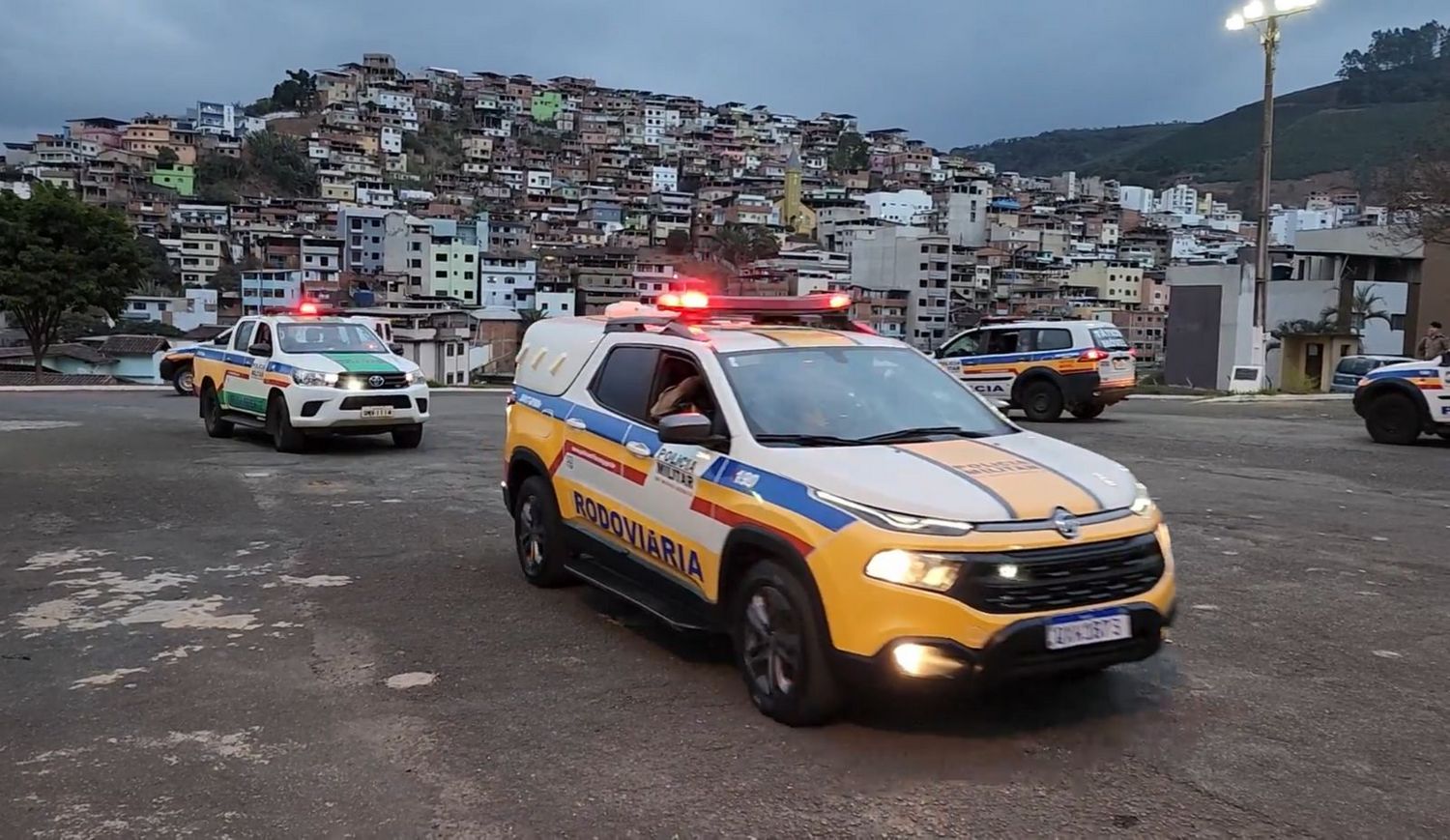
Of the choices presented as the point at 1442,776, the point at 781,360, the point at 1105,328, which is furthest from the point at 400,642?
the point at 1105,328

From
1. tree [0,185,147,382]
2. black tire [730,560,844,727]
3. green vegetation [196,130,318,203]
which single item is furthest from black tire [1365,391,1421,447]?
green vegetation [196,130,318,203]

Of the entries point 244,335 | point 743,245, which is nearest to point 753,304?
point 244,335

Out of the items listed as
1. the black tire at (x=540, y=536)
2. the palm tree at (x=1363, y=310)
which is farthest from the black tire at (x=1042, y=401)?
the palm tree at (x=1363, y=310)

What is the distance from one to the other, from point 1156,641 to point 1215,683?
0.86 m

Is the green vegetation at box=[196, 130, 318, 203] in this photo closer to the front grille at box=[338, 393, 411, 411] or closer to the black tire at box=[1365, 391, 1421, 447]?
the front grille at box=[338, 393, 411, 411]

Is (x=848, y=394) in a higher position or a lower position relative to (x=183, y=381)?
higher

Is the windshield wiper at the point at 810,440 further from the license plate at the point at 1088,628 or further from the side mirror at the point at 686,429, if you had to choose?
the license plate at the point at 1088,628

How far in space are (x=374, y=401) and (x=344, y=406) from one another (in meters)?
0.35

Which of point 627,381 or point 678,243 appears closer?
point 627,381

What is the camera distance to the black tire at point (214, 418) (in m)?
15.7

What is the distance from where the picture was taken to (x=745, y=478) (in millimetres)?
5082

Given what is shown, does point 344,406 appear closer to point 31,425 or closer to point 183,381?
point 31,425

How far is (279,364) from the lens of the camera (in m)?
14.0

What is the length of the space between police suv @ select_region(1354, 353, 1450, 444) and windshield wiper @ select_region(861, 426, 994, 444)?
11.5m
